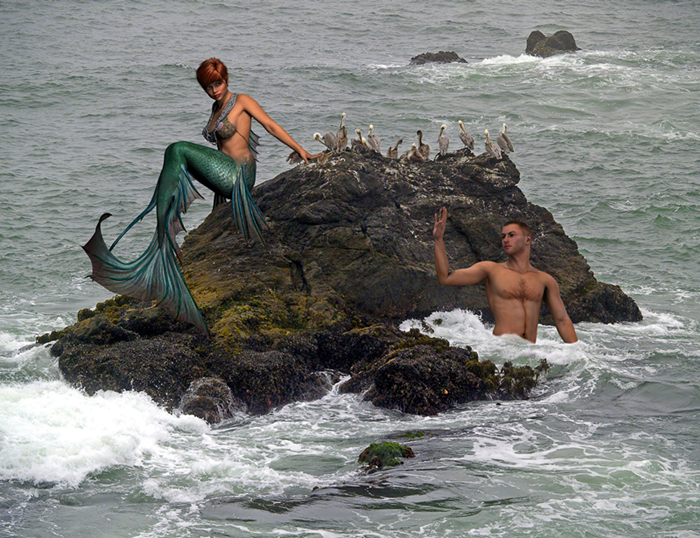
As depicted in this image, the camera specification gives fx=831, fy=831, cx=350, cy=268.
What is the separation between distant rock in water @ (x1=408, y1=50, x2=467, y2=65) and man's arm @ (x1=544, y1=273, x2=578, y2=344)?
91.7 feet

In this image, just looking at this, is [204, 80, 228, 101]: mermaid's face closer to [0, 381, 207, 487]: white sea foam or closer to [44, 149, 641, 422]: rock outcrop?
[44, 149, 641, 422]: rock outcrop

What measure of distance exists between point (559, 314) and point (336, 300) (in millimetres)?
2840

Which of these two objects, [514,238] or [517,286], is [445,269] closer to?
[514,238]

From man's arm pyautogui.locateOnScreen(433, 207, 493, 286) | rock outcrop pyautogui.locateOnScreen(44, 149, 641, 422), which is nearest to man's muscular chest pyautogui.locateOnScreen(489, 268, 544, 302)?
man's arm pyautogui.locateOnScreen(433, 207, 493, 286)

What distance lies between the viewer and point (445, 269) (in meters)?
6.32

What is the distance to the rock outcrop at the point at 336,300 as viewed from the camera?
25.6 ft

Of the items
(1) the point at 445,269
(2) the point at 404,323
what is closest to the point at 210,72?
(1) the point at 445,269

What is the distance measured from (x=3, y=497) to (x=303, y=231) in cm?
457

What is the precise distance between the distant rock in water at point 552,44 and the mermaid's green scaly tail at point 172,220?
32225mm

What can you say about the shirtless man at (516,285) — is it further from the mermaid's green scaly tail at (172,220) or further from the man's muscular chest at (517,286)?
the mermaid's green scaly tail at (172,220)

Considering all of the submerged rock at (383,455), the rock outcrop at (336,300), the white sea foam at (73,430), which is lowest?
the white sea foam at (73,430)

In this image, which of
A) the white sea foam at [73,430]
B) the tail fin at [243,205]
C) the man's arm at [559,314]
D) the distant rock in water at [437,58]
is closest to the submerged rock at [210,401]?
the white sea foam at [73,430]

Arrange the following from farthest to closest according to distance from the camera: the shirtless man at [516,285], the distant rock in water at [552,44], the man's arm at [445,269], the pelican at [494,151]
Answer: the distant rock in water at [552,44] → the pelican at [494,151] → the shirtless man at [516,285] → the man's arm at [445,269]

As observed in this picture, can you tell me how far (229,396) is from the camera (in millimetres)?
7695
